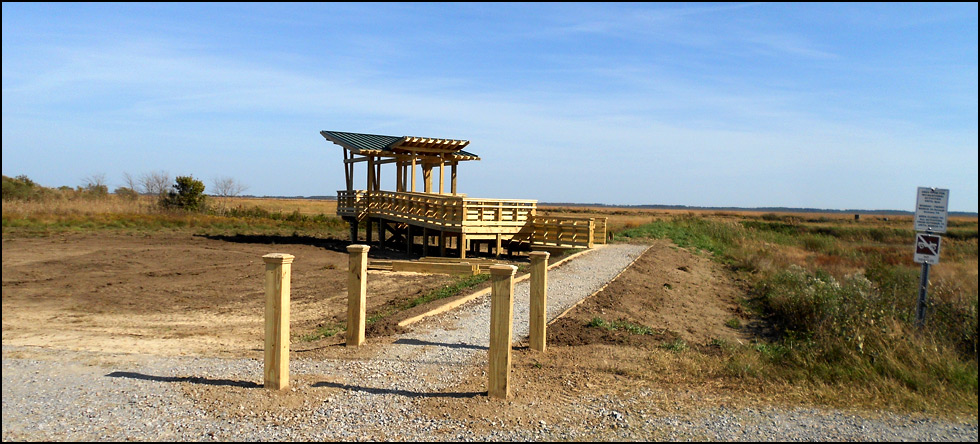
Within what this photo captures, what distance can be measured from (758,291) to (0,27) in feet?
57.8

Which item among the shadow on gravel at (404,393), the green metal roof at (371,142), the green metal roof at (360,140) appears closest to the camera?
the shadow on gravel at (404,393)

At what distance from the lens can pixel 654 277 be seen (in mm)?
17141

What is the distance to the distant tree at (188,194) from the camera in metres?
36.8

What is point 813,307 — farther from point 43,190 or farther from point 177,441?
point 43,190

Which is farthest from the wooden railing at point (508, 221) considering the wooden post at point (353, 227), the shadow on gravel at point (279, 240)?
the wooden post at point (353, 227)

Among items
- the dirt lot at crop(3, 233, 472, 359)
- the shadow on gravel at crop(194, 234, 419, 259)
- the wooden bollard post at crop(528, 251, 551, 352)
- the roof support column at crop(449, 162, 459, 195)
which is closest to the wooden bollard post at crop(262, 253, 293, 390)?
the dirt lot at crop(3, 233, 472, 359)

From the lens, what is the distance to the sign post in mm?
7699

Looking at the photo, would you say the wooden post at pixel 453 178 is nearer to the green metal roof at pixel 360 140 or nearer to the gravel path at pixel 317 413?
the green metal roof at pixel 360 140

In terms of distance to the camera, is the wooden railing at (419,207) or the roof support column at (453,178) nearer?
the wooden railing at (419,207)

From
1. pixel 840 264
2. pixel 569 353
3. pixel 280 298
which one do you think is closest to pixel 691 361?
pixel 569 353

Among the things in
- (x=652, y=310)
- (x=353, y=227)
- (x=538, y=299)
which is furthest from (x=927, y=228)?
(x=353, y=227)

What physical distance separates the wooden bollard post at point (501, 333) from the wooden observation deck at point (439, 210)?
46.8ft

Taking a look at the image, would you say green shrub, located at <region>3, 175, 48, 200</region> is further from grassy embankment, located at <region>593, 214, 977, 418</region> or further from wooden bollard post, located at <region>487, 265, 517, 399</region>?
grassy embankment, located at <region>593, 214, 977, 418</region>

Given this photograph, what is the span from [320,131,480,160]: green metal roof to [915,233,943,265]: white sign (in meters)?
18.9
